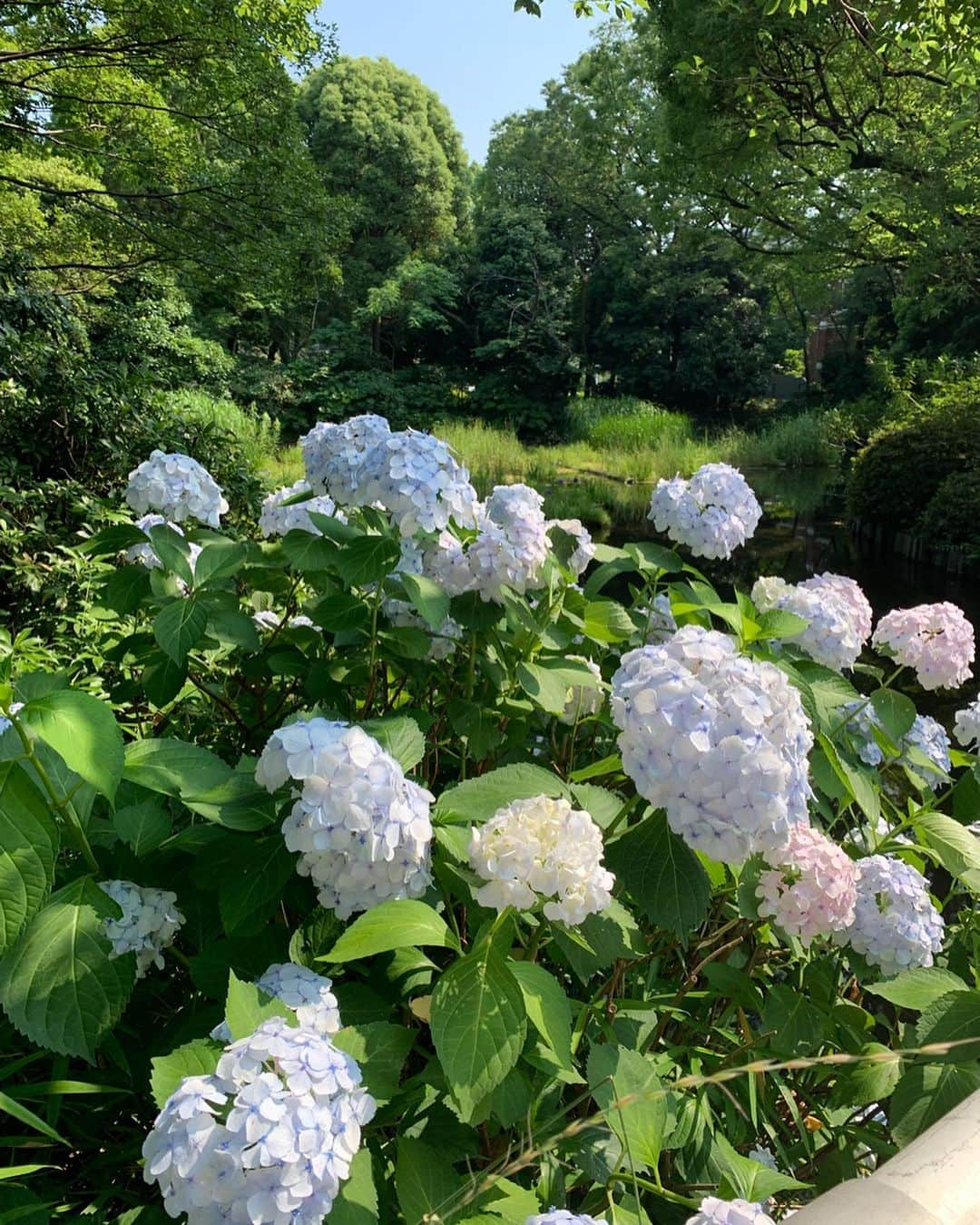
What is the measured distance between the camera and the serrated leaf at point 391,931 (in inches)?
31.5

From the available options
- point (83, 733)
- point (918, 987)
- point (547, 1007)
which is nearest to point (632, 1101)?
point (547, 1007)

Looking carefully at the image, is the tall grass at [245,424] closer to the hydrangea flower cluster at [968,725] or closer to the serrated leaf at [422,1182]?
the hydrangea flower cluster at [968,725]

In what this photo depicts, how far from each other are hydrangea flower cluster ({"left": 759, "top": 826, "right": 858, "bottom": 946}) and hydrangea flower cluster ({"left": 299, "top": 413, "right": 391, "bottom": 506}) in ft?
2.93

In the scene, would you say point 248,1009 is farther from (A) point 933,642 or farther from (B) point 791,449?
(B) point 791,449

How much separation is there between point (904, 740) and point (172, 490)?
1.62 m

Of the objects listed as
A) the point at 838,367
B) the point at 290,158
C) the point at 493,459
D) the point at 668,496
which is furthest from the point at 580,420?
the point at 668,496

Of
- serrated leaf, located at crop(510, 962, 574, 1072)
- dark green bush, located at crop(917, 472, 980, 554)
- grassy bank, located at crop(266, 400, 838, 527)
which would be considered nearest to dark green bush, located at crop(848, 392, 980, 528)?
dark green bush, located at crop(917, 472, 980, 554)

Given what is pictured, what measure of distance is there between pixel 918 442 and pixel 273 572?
10.6 metres

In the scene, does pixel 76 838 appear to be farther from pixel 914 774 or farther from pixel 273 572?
pixel 914 774

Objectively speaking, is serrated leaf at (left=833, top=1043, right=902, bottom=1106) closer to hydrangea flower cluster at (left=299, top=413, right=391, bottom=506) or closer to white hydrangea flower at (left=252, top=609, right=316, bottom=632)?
hydrangea flower cluster at (left=299, top=413, right=391, bottom=506)

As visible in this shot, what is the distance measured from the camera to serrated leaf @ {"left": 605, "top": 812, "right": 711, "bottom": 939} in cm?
97

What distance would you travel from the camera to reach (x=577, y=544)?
1737mm

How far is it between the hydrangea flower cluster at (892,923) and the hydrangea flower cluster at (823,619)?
18.9 inches

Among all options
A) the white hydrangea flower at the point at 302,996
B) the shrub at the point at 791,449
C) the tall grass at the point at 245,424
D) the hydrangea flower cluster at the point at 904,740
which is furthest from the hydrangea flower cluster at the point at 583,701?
the shrub at the point at 791,449
